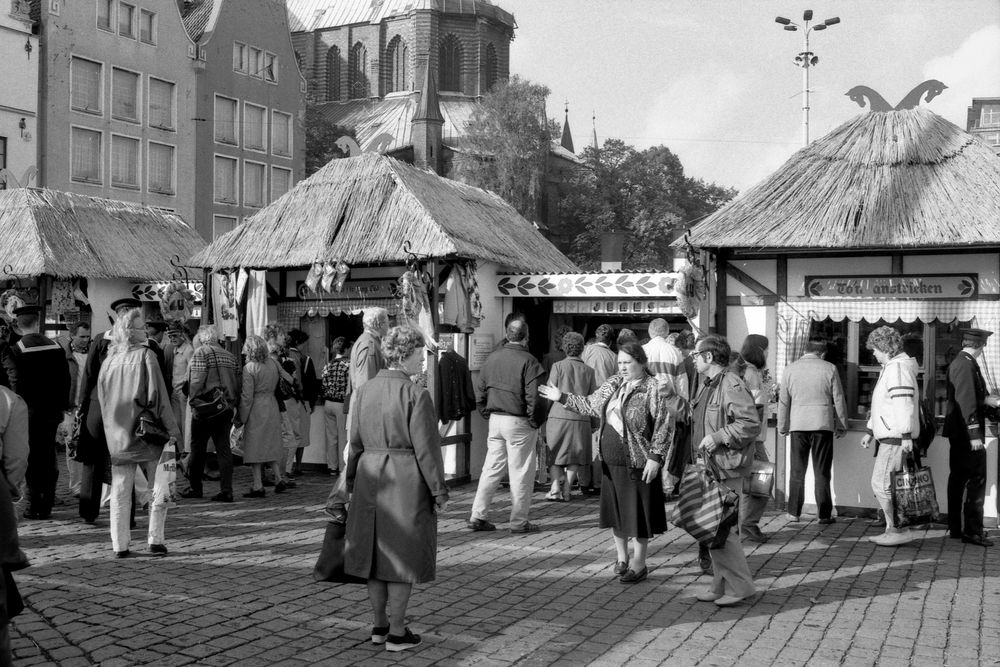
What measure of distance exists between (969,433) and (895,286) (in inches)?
82.0

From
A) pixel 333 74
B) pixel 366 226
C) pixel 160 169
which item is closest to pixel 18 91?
pixel 160 169

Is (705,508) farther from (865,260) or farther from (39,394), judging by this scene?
(39,394)

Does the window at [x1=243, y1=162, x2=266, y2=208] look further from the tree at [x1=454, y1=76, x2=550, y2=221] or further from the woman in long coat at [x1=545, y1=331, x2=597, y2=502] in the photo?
the woman in long coat at [x1=545, y1=331, x2=597, y2=502]

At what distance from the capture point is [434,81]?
206ft

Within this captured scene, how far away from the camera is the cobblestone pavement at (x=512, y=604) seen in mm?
5402

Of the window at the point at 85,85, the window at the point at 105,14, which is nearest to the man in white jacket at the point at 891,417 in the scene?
the window at the point at 85,85

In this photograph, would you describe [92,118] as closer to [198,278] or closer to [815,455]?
[198,278]

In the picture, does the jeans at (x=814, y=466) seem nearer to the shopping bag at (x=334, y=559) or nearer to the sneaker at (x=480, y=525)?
the sneaker at (x=480, y=525)

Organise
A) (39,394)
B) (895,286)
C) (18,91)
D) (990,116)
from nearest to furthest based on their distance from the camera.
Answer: (39,394)
(895,286)
(18,91)
(990,116)

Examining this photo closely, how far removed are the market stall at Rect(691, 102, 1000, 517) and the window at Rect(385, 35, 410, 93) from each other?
200 feet

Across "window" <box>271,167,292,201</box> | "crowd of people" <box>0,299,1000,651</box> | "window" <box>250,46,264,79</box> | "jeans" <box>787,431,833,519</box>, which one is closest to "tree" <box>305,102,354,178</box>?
"window" <box>271,167,292,201</box>

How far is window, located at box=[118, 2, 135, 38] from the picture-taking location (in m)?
35.8

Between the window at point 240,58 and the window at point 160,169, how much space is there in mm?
5603

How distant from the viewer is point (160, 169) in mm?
37562
